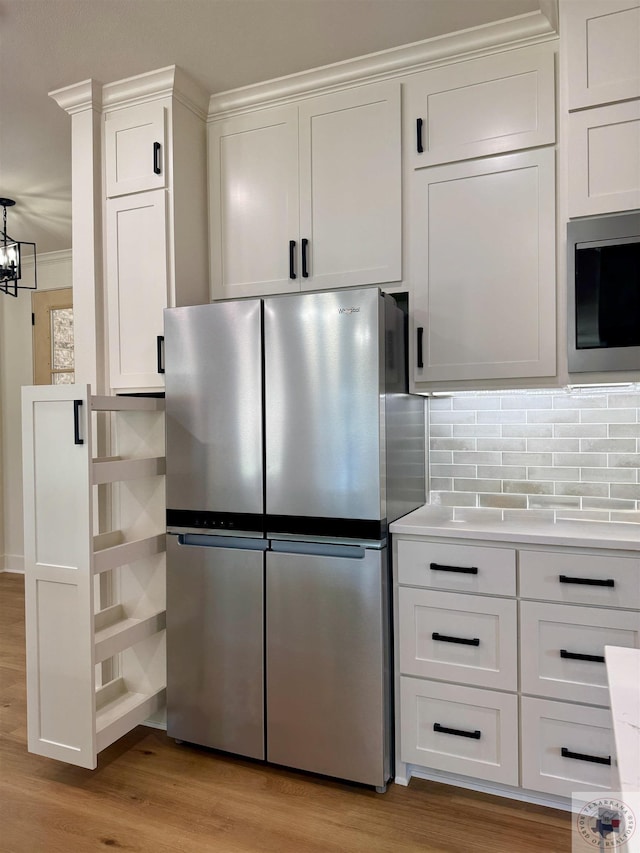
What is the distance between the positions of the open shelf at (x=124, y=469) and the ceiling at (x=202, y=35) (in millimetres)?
1627

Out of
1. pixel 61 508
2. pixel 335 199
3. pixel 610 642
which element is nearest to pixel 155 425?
pixel 61 508

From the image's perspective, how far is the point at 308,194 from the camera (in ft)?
8.12

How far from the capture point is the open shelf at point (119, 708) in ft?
7.14

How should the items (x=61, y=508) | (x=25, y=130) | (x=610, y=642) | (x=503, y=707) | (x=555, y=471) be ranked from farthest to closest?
(x=25, y=130)
(x=555, y=471)
(x=61, y=508)
(x=503, y=707)
(x=610, y=642)

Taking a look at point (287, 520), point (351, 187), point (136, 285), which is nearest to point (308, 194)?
point (351, 187)

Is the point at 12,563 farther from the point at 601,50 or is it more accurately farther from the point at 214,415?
the point at 601,50

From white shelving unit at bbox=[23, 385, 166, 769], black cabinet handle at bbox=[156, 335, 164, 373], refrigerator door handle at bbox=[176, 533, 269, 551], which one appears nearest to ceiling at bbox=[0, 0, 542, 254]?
black cabinet handle at bbox=[156, 335, 164, 373]

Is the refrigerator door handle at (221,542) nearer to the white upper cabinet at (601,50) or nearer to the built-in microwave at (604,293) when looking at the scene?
the built-in microwave at (604,293)

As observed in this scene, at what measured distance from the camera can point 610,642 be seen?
1837 millimetres

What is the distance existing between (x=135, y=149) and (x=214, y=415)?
1268 millimetres

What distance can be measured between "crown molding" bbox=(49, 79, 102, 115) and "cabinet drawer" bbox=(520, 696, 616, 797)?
9.71 ft

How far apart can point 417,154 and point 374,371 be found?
3.09 ft

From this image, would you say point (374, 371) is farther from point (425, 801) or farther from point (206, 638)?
point (425, 801)

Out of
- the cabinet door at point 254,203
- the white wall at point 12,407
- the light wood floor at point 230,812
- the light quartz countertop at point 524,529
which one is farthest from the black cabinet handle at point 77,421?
the white wall at point 12,407
